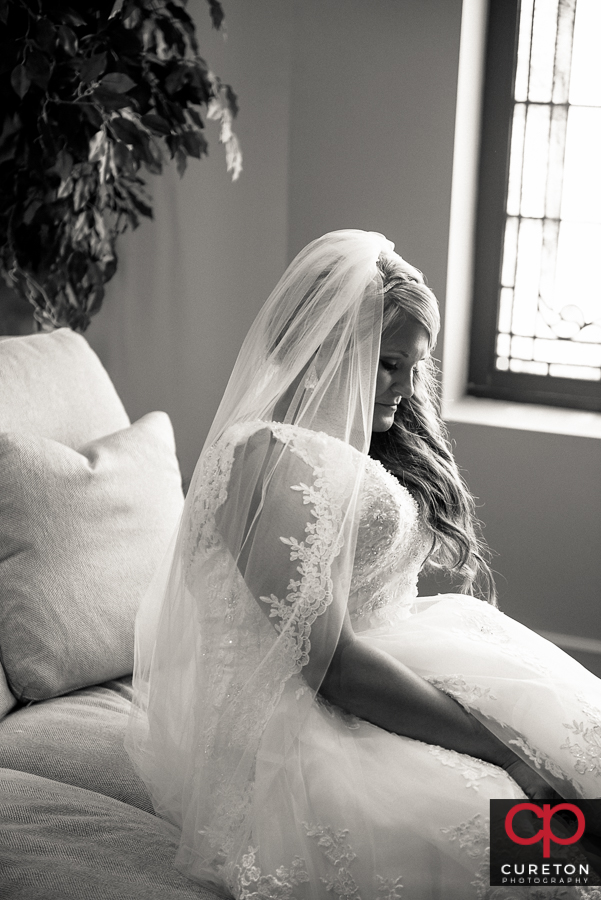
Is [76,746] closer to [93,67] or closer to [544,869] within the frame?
[544,869]

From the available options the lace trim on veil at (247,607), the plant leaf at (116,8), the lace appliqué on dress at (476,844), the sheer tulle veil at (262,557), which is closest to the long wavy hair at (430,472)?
the sheer tulle veil at (262,557)

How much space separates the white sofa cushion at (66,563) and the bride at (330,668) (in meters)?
0.22

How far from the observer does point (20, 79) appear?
6.67 ft

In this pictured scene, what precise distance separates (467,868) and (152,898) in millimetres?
409

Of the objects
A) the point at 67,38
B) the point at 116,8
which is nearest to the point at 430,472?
the point at 67,38

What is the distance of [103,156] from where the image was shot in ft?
7.59

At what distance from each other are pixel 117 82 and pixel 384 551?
50.1 inches

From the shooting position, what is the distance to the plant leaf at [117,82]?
2.13m

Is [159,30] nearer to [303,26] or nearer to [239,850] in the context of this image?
[303,26]

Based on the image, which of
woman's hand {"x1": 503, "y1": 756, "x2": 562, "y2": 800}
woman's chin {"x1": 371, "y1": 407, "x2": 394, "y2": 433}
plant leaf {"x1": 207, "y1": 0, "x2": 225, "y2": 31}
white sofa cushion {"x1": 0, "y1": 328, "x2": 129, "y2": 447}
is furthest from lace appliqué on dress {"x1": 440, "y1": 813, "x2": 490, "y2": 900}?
plant leaf {"x1": 207, "y1": 0, "x2": 225, "y2": 31}

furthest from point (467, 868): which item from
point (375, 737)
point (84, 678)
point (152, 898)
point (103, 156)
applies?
point (103, 156)

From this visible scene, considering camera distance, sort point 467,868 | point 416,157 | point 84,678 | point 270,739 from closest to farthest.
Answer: point 467,868 < point 270,739 < point 84,678 < point 416,157

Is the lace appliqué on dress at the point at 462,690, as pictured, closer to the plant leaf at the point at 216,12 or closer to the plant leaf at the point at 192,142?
the plant leaf at the point at 192,142

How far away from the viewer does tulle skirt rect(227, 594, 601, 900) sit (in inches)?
48.4
